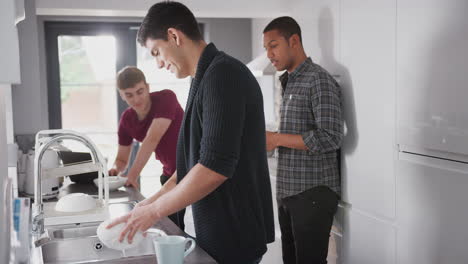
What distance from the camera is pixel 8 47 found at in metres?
0.90

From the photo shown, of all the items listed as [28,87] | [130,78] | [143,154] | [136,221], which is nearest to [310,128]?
[143,154]

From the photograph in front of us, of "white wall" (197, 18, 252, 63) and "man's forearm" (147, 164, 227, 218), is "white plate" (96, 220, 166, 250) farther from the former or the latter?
"white wall" (197, 18, 252, 63)

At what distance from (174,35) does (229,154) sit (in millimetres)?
410

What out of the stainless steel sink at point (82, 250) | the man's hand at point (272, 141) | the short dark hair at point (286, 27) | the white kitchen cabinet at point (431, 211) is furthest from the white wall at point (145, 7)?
the stainless steel sink at point (82, 250)

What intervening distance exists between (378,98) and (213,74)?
1.25m

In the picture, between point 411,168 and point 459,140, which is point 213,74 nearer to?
point 459,140

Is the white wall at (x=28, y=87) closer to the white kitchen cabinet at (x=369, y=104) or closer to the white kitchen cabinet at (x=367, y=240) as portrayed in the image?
the white kitchen cabinet at (x=369, y=104)

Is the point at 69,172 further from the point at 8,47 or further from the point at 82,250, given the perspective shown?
the point at 8,47

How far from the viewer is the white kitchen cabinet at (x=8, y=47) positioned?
2.92ft

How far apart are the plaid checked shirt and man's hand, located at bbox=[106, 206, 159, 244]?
4.52 ft

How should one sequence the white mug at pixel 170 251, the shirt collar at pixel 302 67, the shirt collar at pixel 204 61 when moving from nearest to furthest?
the white mug at pixel 170 251 < the shirt collar at pixel 204 61 < the shirt collar at pixel 302 67

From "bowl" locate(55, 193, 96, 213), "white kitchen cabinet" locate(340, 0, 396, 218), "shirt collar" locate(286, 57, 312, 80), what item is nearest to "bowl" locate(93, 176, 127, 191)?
"bowl" locate(55, 193, 96, 213)

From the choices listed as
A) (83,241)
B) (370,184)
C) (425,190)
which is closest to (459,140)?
(425,190)

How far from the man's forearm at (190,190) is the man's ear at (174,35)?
40 centimetres
